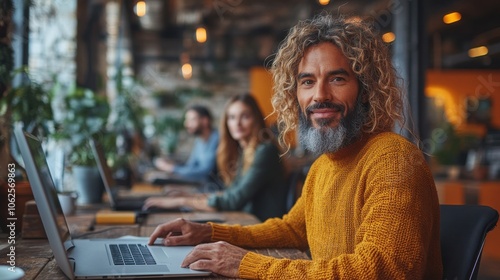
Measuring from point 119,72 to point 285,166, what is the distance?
140 inches

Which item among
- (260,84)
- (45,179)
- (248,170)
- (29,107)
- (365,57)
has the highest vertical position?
(260,84)

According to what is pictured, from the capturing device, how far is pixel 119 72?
6.22 meters

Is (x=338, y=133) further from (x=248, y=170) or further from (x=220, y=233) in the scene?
(x=248, y=170)

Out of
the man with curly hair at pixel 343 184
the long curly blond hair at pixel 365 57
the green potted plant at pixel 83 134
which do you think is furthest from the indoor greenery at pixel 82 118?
the long curly blond hair at pixel 365 57

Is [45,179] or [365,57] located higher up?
[365,57]

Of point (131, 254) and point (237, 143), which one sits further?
point (237, 143)

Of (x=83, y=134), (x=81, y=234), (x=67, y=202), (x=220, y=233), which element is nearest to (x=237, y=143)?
(x=83, y=134)

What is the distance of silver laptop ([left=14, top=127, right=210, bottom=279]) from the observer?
119cm

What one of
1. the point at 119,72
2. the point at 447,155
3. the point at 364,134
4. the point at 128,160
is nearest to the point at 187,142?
the point at 119,72

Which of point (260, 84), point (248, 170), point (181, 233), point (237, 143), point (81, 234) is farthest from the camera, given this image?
point (260, 84)

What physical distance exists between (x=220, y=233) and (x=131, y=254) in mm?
314

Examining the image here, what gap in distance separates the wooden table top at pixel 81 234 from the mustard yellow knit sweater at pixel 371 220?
0.17 metres

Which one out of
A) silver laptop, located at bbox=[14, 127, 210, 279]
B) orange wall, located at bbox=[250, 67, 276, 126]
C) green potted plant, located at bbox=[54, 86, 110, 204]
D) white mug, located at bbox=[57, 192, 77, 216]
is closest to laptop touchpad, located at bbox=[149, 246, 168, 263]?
silver laptop, located at bbox=[14, 127, 210, 279]

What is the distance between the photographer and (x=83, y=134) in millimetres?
3492
